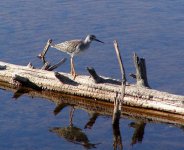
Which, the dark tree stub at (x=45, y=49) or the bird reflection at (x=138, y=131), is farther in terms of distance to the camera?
the dark tree stub at (x=45, y=49)

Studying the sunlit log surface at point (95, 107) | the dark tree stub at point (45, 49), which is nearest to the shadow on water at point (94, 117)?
the sunlit log surface at point (95, 107)

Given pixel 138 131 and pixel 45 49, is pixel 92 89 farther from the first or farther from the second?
pixel 45 49

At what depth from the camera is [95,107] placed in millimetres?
23406

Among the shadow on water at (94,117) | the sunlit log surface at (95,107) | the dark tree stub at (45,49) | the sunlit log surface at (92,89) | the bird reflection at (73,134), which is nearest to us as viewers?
the bird reflection at (73,134)

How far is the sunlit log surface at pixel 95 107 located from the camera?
21.8m

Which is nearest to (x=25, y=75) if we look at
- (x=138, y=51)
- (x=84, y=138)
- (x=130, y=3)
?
(x=84, y=138)

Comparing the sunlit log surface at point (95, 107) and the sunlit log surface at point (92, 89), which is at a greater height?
the sunlit log surface at point (92, 89)

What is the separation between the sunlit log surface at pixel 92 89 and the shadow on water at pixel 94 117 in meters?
0.21

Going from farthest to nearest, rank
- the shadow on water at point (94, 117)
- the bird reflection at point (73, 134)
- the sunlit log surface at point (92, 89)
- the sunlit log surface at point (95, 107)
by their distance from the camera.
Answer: the sunlit log surface at point (95, 107)
the sunlit log surface at point (92, 89)
the shadow on water at point (94, 117)
the bird reflection at point (73, 134)

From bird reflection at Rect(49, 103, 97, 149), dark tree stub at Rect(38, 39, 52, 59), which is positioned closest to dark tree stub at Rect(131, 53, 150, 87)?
bird reflection at Rect(49, 103, 97, 149)

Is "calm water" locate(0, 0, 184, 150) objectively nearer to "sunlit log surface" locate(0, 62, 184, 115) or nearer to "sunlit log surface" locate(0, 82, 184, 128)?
"sunlit log surface" locate(0, 82, 184, 128)

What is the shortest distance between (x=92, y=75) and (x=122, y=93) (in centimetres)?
206

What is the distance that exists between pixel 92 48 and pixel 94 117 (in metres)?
7.72

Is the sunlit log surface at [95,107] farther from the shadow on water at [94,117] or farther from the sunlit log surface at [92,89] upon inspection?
the sunlit log surface at [92,89]
